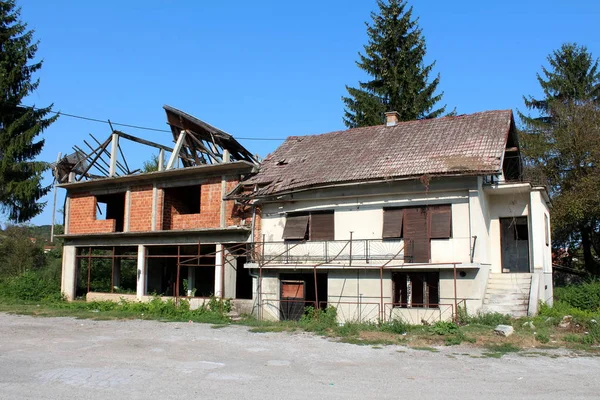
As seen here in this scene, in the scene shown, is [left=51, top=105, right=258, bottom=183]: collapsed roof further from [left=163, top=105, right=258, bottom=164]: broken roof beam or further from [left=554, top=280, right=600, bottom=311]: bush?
[left=554, top=280, right=600, bottom=311]: bush

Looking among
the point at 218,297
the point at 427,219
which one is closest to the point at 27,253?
the point at 218,297

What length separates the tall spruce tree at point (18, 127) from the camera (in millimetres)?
31891

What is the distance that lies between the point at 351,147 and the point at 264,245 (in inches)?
224

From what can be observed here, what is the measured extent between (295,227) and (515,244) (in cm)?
886

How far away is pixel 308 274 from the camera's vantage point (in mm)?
20797

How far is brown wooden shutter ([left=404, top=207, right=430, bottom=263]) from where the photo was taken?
18.4m

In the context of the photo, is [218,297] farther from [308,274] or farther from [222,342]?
[222,342]

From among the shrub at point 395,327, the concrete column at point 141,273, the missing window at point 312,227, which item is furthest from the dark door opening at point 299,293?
the concrete column at point 141,273

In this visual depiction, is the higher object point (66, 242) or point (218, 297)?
point (66, 242)

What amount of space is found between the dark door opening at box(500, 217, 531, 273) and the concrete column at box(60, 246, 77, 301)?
68.2ft

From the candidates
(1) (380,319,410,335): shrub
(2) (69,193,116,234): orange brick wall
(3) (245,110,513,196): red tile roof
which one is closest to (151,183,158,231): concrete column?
(2) (69,193,116,234): orange brick wall

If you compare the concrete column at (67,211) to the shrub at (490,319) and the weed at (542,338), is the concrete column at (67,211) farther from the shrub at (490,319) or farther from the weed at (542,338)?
the weed at (542,338)

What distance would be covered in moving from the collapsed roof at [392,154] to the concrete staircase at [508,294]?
4313 mm

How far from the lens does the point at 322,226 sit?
20.6 meters
